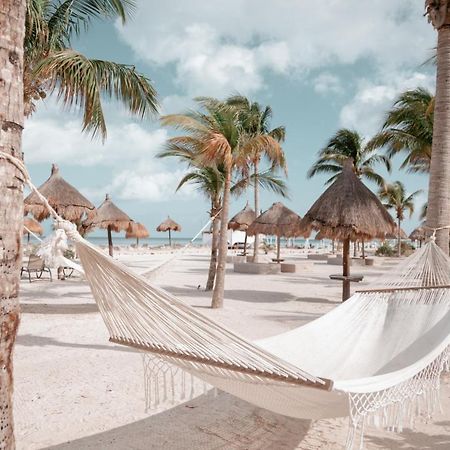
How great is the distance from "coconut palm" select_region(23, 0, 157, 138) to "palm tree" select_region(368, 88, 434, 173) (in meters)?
4.59

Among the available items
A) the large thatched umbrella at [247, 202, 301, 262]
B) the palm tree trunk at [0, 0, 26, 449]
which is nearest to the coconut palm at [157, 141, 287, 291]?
the large thatched umbrella at [247, 202, 301, 262]

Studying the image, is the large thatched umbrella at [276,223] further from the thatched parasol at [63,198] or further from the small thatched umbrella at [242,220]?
the thatched parasol at [63,198]

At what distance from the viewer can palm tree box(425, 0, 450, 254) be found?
454 centimetres

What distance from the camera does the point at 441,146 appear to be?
4637mm

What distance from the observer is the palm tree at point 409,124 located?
25.6 feet

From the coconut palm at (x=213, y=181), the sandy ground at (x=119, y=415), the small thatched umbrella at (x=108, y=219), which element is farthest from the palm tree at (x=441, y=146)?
the small thatched umbrella at (x=108, y=219)

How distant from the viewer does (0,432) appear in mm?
1355

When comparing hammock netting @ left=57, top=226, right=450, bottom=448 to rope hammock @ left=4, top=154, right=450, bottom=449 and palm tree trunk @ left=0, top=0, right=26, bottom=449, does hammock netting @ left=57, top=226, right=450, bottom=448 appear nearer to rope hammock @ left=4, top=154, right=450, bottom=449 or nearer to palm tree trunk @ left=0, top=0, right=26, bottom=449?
rope hammock @ left=4, top=154, right=450, bottom=449

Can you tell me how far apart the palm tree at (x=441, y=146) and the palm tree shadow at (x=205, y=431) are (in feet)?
9.50

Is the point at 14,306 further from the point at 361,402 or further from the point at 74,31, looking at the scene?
the point at 74,31

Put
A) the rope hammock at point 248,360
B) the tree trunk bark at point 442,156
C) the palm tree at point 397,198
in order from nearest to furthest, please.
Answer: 1. the rope hammock at point 248,360
2. the tree trunk bark at point 442,156
3. the palm tree at point 397,198

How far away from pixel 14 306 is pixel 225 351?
2.38 ft

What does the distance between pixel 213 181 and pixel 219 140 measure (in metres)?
2.16

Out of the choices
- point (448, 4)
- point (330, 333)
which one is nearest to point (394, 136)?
point (448, 4)
